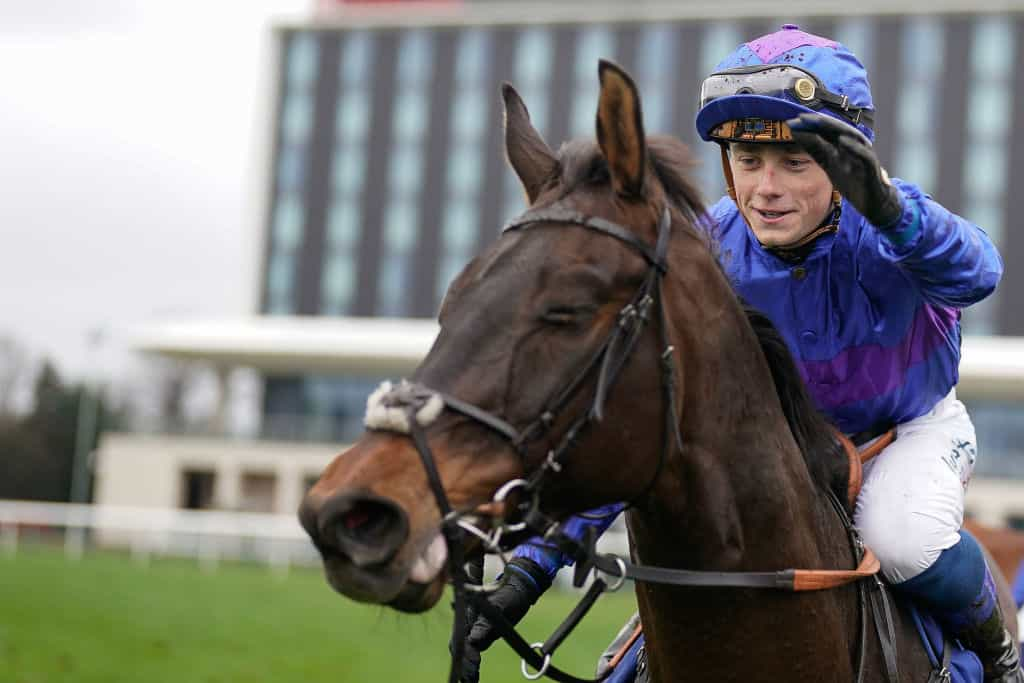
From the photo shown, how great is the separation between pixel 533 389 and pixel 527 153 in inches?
25.8

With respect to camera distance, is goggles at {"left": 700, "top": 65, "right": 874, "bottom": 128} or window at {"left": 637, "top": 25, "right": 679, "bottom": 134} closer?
goggles at {"left": 700, "top": 65, "right": 874, "bottom": 128}

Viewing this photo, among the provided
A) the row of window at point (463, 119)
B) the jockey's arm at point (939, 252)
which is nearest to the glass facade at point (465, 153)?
the row of window at point (463, 119)

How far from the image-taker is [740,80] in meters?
3.02

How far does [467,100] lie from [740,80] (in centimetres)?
5242

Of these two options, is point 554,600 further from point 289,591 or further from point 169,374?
point 169,374

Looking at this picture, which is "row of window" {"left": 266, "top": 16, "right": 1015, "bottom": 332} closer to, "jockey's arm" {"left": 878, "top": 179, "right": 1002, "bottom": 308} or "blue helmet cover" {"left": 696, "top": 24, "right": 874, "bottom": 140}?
"blue helmet cover" {"left": 696, "top": 24, "right": 874, "bottom": 140}

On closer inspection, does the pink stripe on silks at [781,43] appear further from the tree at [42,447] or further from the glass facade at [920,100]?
the tree at [42,447]

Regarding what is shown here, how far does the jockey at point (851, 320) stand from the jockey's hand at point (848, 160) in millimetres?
293

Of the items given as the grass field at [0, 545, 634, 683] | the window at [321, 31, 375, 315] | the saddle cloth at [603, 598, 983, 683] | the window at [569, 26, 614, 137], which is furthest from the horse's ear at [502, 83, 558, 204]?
the window at [321, 31, 375, 315]

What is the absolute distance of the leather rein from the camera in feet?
7.36

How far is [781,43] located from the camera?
310 cm

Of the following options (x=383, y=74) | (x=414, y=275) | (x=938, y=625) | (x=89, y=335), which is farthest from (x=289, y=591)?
(x=383, y=74)

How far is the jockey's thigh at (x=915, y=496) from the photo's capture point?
9.66ft

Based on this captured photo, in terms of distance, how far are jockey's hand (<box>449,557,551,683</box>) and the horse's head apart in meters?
0.72
